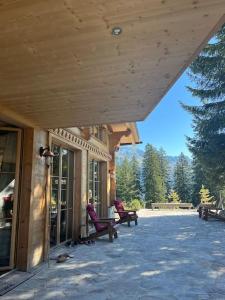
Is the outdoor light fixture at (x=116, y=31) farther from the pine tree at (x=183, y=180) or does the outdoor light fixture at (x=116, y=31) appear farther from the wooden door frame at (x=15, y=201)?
the pine tree at (x=183, y=180)

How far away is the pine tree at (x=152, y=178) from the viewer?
3700cm

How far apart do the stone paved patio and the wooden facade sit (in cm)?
53

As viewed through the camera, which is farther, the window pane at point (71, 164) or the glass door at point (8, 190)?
the window pane at point (71, 164)

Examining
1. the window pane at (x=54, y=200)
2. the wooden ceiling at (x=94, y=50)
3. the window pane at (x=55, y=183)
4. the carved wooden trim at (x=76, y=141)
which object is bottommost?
the window pane at (x=54, y=200)

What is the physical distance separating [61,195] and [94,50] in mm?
4722

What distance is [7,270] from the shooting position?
473 centimetres

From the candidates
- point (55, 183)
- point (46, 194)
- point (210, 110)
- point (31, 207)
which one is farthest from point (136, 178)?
point (31, 207)

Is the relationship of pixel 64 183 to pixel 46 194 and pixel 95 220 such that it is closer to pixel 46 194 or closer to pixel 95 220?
pixel 95 220

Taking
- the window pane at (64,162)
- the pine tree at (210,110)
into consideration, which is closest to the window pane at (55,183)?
the window pane at (64,162)

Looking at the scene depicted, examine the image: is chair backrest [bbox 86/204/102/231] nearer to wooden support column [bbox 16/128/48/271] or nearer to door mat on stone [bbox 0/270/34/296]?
wooden support column [bbox 16/128/48/271]

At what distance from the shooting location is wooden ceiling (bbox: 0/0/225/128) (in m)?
2.24

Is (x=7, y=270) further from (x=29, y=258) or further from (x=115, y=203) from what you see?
(x=115, y=203)

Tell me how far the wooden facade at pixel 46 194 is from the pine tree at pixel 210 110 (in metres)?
6.08

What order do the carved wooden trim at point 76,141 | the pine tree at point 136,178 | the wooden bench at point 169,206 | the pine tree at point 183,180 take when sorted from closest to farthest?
the carved wooden trim at point 76,141
the wooden bench at point 169,206
the pine tree at point 183,180
the pine tree at point 136,178
